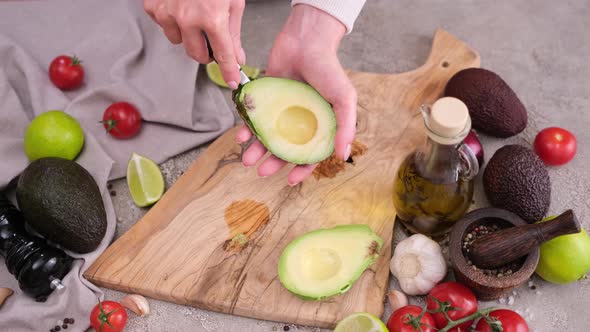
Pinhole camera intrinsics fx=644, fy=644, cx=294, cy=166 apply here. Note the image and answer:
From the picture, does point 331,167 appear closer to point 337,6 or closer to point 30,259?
point 337,6

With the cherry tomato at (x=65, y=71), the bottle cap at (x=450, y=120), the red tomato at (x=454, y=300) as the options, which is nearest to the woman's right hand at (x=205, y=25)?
the bottle cap at (x=450, y=120)

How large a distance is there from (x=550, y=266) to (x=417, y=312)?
34 cm

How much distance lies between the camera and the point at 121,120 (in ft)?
6.01

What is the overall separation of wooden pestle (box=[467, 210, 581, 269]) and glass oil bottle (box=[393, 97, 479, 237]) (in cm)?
12

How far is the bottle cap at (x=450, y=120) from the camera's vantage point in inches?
51.8

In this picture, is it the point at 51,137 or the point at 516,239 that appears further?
the point at 51,137

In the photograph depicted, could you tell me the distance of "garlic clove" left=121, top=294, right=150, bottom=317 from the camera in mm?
1574

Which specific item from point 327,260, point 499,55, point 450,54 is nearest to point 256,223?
point 327,260

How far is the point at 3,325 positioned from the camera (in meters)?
1.57

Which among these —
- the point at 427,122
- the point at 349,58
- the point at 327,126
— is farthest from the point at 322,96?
the point at 349,58

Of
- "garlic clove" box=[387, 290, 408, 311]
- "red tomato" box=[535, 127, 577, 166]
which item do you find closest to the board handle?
"red tomato" box=[535, 127, 577, 166]

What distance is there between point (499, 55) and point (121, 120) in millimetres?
1185

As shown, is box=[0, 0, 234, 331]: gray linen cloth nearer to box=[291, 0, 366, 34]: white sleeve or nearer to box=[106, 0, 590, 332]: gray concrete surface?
box=[106, 0, 590, 332]: gray concrete surface

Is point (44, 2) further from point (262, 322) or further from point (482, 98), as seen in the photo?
point (482, 98)
